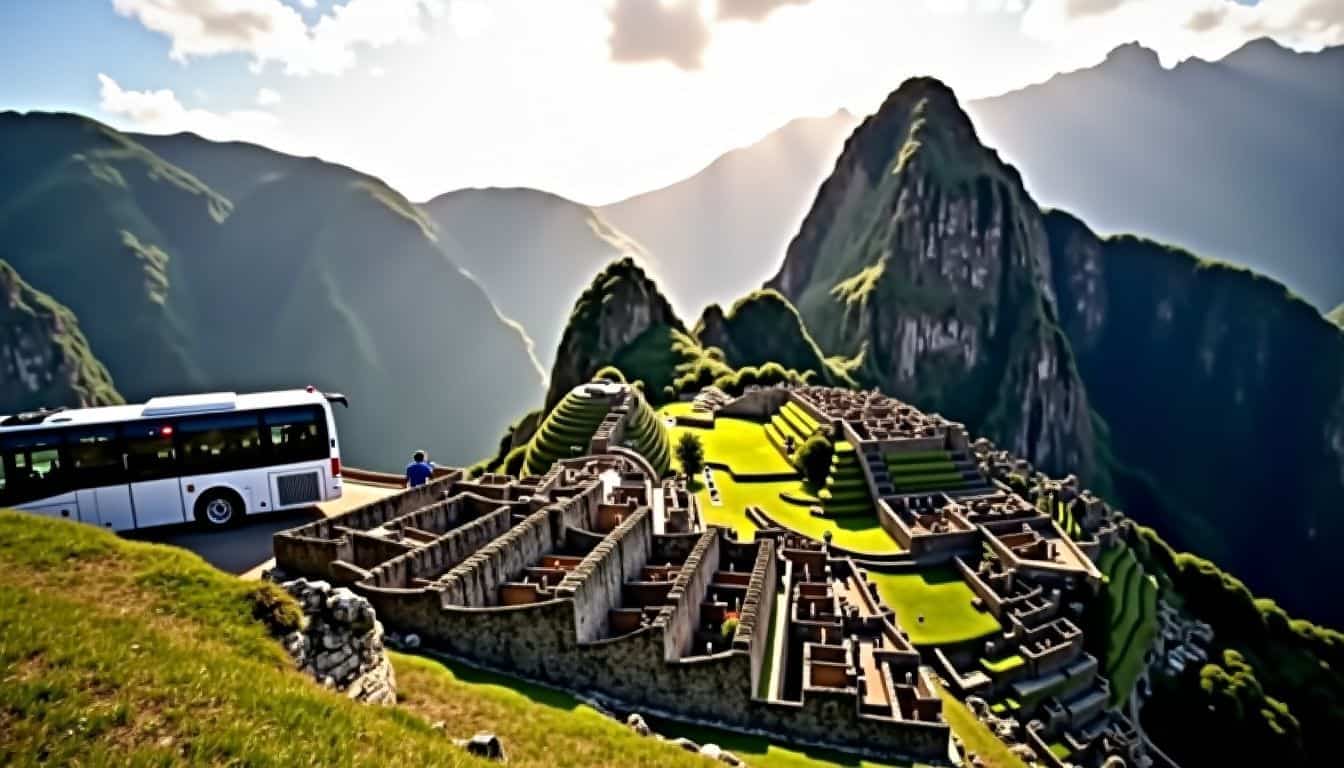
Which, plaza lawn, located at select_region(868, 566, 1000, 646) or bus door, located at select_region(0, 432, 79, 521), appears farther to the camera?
plaza lawn, located at select_region(868, 566, 1000, 646)

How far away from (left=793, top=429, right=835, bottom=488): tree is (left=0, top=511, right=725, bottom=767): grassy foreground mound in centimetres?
4192

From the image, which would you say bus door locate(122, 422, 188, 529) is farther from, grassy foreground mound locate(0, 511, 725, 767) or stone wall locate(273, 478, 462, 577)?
grassy foreground mound locate(0, 511, 725, 767)

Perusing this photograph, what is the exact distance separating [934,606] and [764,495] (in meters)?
16.6

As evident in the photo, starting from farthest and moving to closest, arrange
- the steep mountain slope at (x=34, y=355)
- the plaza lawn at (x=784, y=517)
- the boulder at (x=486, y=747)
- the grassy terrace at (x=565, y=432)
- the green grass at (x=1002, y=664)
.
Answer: the steep mountain slope at (x=34, y=355) → the grassy terrace at (x=565, y=432) → the plaza lawn at (x=784, y=517) → the green grass at (x=1002, y=664) → the boulder at (x=486, y=747)

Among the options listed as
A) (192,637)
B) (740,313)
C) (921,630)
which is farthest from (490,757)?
(740,313)

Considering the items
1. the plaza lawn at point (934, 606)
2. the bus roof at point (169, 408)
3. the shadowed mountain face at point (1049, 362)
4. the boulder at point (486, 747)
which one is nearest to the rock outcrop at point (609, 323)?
the shadowed mountain face at point (1049, 362)

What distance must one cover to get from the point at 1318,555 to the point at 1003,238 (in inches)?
3582

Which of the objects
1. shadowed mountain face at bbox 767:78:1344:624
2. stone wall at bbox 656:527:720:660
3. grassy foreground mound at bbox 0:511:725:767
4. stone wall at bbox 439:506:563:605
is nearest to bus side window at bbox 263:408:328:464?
stone wall at bbox 439:506:563:605

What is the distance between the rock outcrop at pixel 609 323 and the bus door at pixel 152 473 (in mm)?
91893

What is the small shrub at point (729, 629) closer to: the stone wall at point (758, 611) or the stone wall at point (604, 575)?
the stone wall at point (758, 611)

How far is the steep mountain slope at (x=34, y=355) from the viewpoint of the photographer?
13425cm

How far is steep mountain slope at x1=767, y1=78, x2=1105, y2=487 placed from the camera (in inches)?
6762

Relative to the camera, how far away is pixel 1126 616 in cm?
4644

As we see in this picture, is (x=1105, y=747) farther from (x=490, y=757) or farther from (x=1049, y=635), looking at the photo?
(x=490, y=757)
